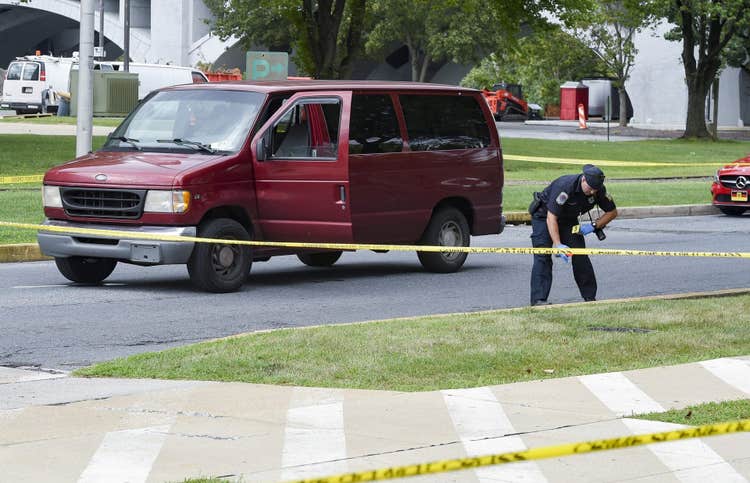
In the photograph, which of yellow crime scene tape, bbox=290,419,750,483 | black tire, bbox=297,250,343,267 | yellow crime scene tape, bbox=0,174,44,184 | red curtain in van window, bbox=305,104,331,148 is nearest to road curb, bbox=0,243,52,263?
yellow crime scene tape, bbox=0,174,44,184

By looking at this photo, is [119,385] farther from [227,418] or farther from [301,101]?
[301,101]

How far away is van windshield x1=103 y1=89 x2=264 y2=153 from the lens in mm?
13481

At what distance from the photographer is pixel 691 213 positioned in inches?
957

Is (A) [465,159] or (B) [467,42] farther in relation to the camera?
(B) [467,42]

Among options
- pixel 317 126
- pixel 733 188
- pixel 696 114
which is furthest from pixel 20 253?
pixel 696 114

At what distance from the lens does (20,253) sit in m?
15.8

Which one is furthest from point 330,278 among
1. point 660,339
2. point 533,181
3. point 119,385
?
point 533,181

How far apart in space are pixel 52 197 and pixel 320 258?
10.9 ft

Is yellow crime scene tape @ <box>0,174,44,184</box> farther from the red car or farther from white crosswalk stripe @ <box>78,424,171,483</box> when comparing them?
white crosswalk stripe @ <box>78,424,171,483</box>

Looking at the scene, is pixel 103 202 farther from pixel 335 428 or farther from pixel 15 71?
pixel 15 71

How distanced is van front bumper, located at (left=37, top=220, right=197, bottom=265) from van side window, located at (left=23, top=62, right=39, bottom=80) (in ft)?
146

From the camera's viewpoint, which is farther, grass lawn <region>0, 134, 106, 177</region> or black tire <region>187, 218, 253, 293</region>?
Result: grass lawn <region>0, 134, 106, 177</region>

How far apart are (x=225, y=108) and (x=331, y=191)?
1.32m

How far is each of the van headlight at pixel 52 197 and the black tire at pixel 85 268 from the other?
0.56 metres
